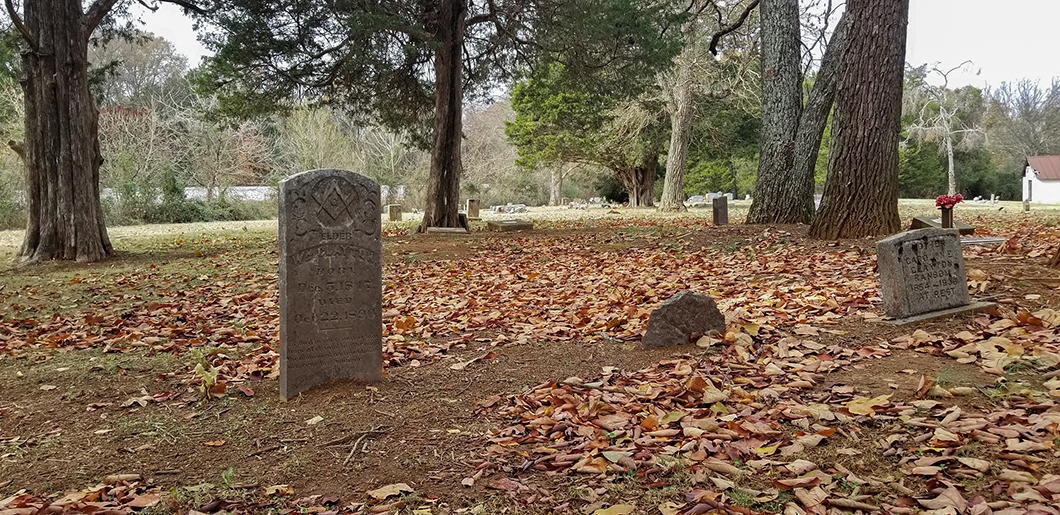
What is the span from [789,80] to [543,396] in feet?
37.7

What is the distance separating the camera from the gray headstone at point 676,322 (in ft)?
17.4

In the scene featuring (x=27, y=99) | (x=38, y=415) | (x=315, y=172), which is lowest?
(x=38, y=415)

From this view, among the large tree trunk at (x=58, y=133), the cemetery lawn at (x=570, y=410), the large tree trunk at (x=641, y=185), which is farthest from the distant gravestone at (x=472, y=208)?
the cemetery lawn at (x=570, y=410)

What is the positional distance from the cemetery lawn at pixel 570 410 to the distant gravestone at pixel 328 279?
195 millimetres

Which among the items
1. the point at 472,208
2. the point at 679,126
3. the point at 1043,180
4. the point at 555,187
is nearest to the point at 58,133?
the point at 472,208

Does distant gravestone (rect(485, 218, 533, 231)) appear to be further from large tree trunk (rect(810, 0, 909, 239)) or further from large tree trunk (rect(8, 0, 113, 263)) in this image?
large tree trunk (rect(810, 0, 909, 239))

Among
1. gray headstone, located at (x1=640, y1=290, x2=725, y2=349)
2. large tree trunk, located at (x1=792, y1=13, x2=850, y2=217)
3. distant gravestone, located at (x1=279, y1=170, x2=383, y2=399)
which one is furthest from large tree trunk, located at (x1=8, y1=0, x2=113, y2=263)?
large tree trunk, located at (x1=792, y1=13, x2=850, y2=217)

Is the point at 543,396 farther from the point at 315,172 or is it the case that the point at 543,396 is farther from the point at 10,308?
the point at 10,308

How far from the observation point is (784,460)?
10.7 ft

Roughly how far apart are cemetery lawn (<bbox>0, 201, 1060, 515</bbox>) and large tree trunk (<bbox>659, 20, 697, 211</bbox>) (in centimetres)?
1853

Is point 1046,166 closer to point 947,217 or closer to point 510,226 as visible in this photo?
point 510,226

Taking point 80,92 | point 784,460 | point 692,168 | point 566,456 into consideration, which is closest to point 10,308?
point 80,92

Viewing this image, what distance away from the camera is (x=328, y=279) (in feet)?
15.2

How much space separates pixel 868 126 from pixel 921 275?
14.8ft
